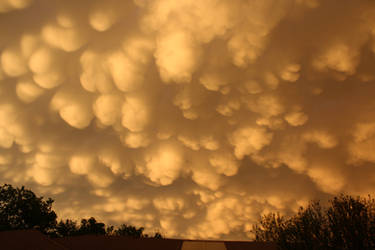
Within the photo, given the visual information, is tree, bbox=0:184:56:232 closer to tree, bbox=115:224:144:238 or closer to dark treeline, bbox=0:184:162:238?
dark treeline, bbox=0:184:162:238

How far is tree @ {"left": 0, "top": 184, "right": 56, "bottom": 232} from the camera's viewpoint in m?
56.9

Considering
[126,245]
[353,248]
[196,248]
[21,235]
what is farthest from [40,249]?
[353,248]

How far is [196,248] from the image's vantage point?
25156 millimetres

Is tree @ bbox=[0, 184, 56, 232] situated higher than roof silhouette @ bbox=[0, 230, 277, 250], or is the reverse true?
tree @ bbox=[0, 184, 56, 232]

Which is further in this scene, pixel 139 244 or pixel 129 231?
pixel 129 231

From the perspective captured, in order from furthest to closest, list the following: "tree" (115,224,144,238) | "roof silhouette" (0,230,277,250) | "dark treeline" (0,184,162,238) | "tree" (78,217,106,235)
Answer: "tree" (115,224,144,238), "tree" (78,217,106,235), "dark treeline" (0,184,162,238), "roof silhouette" (0,230,277,250)

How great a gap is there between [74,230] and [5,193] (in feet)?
59.0

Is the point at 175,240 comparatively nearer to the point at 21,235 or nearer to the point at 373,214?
the point at 21,235

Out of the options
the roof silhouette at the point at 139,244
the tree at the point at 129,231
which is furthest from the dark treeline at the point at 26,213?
the roof silhouette at the point at 139,244

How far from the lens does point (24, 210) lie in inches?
2304

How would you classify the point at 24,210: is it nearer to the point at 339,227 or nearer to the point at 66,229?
the point at 66,229

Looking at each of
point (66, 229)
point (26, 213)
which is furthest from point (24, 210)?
point (66, 229)

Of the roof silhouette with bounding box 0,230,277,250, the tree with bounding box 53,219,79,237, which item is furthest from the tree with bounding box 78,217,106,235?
the roof silhouette with bounding box 0,230,277,250

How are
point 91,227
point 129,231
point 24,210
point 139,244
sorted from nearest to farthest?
point 139,244 < point 24,210 < point 91,227 < point 129,231
